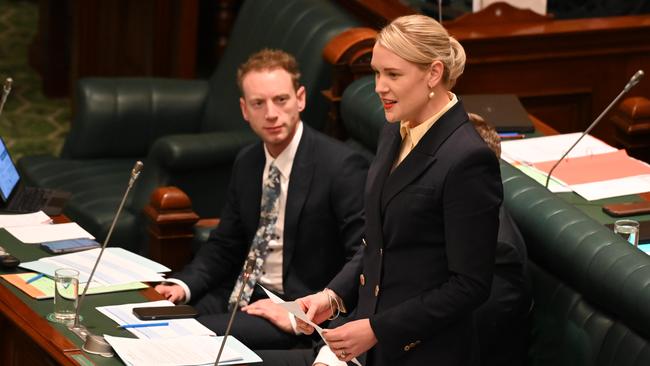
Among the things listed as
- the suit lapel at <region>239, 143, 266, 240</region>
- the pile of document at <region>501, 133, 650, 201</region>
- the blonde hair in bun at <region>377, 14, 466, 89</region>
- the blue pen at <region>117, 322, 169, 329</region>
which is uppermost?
the blonde hair in bun at <region>377, 14, 466, 89</region>

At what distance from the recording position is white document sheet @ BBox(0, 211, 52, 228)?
12.4 ft

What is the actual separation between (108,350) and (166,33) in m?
3.89

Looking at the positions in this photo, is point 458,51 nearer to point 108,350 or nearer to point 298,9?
point 108,350

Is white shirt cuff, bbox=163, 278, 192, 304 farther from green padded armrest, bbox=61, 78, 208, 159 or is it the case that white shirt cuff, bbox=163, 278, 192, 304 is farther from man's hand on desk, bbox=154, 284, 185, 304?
green padded armrest, bbox=61, 78, 208, 159

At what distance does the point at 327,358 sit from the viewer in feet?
9.89

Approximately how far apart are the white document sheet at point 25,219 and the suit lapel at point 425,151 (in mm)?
1468

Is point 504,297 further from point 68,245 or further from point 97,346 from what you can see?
point 68,245

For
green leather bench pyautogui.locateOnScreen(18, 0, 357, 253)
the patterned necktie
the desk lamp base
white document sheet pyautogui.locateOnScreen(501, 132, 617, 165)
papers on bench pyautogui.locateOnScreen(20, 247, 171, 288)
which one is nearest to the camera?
the desk lamp base

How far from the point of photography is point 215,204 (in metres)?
4.92

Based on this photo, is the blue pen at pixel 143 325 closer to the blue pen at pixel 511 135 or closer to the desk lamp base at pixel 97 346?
the desk lamp base at pixel 97 346

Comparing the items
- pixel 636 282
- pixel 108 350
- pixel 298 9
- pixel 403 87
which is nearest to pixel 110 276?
pixel 108 350

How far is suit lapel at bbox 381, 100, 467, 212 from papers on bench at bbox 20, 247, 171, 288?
3.07 ft

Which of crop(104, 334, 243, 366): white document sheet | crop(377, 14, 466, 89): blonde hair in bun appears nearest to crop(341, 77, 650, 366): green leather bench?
crop(377, 14, 466, 89): blonde hair in bun

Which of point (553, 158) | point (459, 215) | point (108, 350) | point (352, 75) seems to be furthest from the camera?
point (352, 75)
